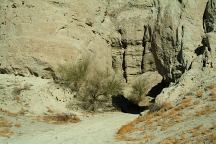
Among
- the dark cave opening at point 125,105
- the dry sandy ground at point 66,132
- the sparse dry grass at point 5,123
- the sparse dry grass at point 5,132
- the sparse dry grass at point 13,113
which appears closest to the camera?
the dry sandy ground at point 66,132

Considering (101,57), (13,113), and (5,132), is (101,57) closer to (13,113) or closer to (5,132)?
(13,113)

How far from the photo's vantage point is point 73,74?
26.4 meters

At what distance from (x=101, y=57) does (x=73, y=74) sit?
11.3ft

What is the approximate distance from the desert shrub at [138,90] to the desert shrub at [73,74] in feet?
12.5

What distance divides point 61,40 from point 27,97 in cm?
459

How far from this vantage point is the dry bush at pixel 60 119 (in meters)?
22.8

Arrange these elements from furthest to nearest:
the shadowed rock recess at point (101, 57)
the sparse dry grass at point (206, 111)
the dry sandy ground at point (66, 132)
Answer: the shadowed rock recess at point (101, 57) → the dry sandy ground at point (66, 132) → the sparse dry grass at point (206, 111)

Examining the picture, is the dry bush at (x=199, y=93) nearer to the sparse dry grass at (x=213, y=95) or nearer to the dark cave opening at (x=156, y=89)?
the sparse dry grass at (x=213, y=95)

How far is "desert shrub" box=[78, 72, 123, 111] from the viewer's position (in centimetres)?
2673

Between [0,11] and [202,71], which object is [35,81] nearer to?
[0,11]

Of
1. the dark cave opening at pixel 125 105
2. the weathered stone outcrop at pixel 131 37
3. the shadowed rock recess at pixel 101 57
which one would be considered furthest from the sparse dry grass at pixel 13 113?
the weathered stone outcrop at pixel 131 37

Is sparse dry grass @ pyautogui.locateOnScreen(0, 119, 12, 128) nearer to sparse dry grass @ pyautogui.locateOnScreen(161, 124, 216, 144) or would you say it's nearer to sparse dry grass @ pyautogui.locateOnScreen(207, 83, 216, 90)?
sparse dry grass @ pyautogui.locateOnScreen(161, 124, 216, 144)

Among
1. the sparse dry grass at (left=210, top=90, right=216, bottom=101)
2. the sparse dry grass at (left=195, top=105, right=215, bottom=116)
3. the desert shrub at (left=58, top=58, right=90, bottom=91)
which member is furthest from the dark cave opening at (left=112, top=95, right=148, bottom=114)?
the sparse dry grass at (left=195, top=105, right=215, bottom=116)

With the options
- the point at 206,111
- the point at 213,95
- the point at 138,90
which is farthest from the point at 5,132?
the point at 138,90
